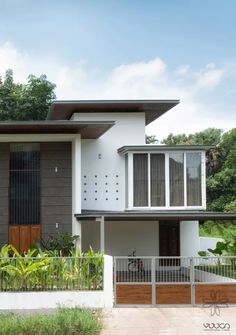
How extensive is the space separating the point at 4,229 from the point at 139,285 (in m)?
6.99

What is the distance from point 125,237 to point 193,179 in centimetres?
376

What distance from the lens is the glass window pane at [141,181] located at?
21.4m

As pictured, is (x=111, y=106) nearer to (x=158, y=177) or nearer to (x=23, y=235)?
(x=158, y=177)

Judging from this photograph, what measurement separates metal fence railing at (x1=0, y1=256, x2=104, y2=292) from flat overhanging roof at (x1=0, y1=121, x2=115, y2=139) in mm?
5362

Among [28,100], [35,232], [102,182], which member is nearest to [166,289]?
[35,232]

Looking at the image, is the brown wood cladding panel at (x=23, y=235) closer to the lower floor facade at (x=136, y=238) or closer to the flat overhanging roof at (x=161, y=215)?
the flat overhanging roof at (x=161, y=215)

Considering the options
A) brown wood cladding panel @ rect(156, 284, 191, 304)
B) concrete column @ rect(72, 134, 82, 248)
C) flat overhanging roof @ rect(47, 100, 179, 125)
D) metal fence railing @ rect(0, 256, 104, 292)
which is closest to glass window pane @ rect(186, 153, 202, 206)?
flat overhanging roof @ rect(47, 100, 179, 125)

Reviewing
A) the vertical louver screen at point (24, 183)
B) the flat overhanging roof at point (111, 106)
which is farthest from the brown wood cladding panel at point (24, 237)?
the flat overhanging roof at point (111, 106)

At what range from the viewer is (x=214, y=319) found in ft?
44.4

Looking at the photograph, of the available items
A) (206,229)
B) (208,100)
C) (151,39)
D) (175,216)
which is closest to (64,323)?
(175,216)

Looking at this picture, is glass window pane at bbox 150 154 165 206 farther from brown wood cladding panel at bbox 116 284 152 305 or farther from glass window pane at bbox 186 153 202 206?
brown wood cladding panel at bbox 116 284 152 305

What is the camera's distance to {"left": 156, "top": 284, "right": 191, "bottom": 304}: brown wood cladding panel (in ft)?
49.7

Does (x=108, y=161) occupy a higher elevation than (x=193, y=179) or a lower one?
higher

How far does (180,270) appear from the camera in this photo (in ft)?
51.3
